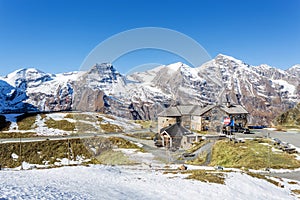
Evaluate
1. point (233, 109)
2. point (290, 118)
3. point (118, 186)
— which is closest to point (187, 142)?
point (233, 109)

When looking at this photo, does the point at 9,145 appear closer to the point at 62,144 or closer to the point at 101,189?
the point at 62,144

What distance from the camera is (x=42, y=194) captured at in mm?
10023

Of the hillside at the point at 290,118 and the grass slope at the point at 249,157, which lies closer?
the grass slope at the point at 249,157

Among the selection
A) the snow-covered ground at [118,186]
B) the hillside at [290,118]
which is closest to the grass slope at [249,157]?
the snow-covered ground at [118,186]

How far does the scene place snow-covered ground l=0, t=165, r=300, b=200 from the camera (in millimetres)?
10733

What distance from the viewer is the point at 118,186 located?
1375 cm

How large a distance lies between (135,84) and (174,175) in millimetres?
9187

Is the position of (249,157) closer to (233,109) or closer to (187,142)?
(187,142)

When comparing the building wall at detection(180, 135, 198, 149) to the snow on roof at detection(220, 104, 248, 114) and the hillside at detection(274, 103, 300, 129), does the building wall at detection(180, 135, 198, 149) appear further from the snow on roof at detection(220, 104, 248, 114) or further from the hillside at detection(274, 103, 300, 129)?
the hillside at detection(274, 103, 300, 129)

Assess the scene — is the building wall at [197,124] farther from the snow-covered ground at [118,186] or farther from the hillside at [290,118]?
the hillside at [290,118]

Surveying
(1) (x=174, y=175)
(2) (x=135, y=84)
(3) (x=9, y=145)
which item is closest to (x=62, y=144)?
(3) (x=9, y=145)

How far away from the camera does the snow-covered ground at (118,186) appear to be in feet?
35.2

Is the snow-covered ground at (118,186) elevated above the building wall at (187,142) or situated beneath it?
elevated above

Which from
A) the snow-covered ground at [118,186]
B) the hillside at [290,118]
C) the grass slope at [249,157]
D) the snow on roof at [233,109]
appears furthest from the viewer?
the hillside at [290,118]
